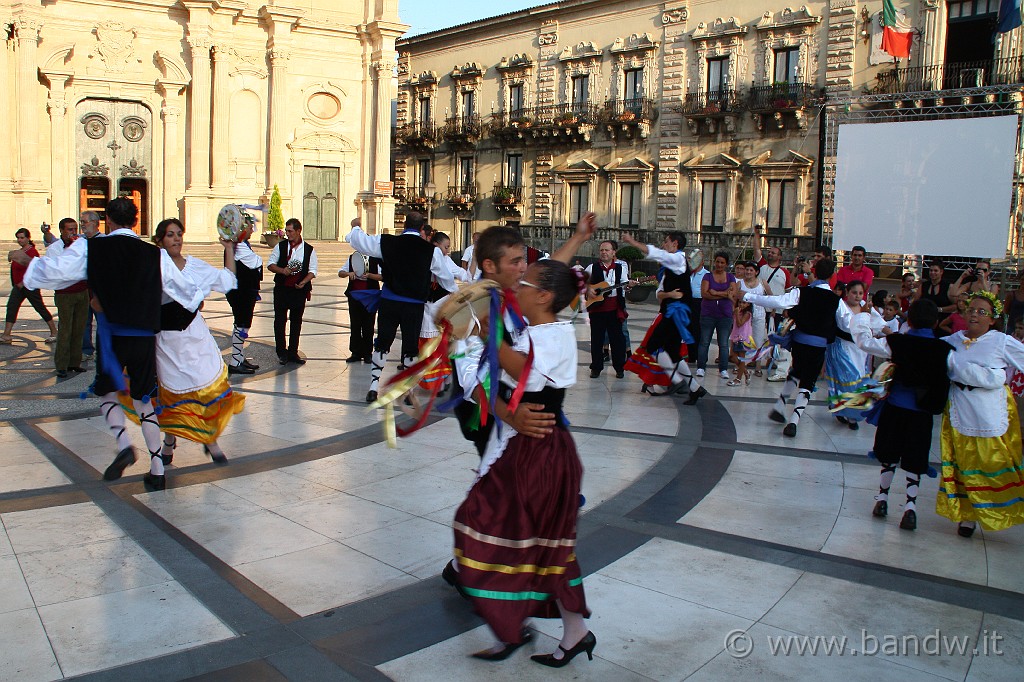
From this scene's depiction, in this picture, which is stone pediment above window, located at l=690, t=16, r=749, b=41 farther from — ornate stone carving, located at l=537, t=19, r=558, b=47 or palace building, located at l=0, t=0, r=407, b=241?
palace building, located at l=0, t=0, r=407, b=241

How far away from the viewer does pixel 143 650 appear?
146 inches

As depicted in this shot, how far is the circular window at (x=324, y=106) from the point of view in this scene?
30672 millimetres

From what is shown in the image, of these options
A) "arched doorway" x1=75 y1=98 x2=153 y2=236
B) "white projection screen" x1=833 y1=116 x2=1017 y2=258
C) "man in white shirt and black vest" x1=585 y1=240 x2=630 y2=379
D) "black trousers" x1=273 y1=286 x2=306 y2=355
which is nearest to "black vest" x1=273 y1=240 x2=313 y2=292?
"black trousers" x1=273 y1=286 x2=306 y2=355

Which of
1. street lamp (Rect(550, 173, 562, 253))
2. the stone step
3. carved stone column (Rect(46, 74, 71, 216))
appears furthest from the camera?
street lamp (Rect(550, 173, 562, 253))

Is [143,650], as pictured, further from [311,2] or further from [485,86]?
[485,86]

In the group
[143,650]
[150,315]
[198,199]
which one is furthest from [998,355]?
[198,199]

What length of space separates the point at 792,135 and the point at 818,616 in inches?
1132

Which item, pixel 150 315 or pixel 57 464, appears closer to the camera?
pixel 150 315

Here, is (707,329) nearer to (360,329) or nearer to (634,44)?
(360,329)

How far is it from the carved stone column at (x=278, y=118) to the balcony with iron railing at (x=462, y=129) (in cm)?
1283

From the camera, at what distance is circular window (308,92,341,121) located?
30.7 m

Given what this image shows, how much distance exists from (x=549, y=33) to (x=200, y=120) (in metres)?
17.0

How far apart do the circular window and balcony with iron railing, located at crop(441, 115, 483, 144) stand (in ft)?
35.8

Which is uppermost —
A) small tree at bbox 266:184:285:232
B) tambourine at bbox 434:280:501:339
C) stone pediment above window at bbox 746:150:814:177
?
stone pediment above window at bbox 746:150:814:177
